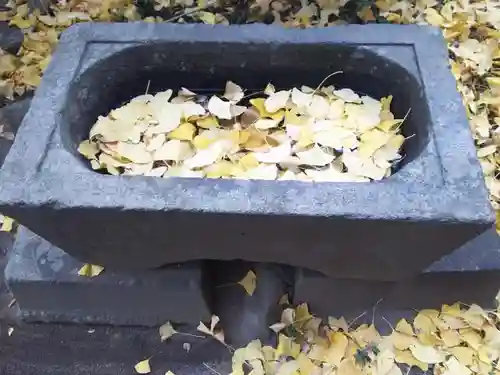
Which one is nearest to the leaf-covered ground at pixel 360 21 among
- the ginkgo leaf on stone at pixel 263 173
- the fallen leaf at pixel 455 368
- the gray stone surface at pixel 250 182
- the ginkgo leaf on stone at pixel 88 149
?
the fallen leaf at pixel 455 368

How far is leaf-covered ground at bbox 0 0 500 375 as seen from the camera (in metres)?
1.28

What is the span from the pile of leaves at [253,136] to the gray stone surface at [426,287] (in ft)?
0.78

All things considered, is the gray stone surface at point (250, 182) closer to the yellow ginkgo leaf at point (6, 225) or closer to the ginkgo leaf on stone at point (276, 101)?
the ginkgo leaf on stone at point (276, 101)

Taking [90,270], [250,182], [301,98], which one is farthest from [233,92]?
[90,270]

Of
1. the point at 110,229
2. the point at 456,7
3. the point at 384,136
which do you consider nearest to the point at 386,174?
the point at 384,136

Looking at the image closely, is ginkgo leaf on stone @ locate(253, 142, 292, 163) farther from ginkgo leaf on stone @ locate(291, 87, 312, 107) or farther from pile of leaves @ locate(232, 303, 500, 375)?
pile of leaves @ locate(232, 303, 500, 375)

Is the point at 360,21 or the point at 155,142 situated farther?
the point at 360,21

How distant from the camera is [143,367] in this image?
131 cm

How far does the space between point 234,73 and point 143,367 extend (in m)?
0.62

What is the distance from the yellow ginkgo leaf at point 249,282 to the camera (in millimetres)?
1351

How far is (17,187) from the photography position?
3.40ft

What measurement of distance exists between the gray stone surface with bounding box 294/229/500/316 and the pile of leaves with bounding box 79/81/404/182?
0.78ft

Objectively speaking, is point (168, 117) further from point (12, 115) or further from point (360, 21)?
point (360, 21)

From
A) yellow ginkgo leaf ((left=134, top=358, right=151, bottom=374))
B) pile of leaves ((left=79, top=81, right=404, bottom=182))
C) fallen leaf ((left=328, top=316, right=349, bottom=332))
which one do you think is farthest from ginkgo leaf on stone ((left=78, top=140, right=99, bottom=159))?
fallen leaf ((left=328, top=316, right=349, bottom=332))
